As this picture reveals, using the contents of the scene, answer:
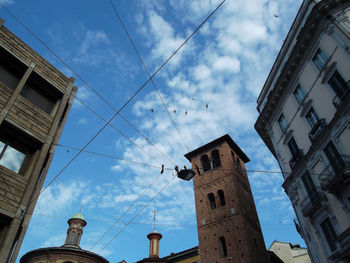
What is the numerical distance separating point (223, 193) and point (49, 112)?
776 inches

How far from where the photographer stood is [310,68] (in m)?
15.1

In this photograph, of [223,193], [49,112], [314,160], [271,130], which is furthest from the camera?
[223,193]

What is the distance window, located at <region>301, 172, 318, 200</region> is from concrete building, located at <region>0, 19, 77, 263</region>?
458 inches

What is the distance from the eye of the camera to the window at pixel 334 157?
1195cm

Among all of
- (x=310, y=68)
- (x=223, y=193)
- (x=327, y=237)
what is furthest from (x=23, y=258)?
(x=310, y=68)

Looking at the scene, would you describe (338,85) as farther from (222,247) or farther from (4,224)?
(222,247)

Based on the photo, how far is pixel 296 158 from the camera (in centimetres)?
1534

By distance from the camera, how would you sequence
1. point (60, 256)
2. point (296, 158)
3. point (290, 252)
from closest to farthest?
point (296, 158)
point (60, 256)
point (290, 252)

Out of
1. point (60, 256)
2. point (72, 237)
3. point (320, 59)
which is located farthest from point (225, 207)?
point (72, 237)

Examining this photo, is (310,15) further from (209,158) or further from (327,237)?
(209,158)

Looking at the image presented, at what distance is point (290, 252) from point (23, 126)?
38882 millimetres

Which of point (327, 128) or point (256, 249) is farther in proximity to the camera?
point (256, 249)

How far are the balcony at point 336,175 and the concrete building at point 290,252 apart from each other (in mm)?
27614

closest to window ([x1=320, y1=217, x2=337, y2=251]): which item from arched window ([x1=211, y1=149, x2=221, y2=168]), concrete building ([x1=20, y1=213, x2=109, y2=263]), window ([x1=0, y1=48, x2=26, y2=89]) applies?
window ([x1=0, y1=48, x2=26, y2=89])
